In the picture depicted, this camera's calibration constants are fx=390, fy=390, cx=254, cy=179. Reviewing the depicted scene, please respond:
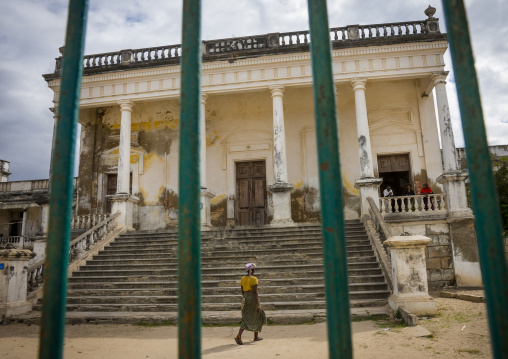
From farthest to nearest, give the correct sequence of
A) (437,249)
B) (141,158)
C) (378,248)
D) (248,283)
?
(141,158)
(437,249)
(378,248)
(248,283)

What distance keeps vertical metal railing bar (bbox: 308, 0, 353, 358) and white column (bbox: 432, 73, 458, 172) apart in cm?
1150

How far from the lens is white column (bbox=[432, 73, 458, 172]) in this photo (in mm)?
12094

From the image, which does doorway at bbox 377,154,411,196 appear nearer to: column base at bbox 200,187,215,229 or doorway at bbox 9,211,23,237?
column base at bbox 200,187,215,229

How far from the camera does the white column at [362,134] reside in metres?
12.5

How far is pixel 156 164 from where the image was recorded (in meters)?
16.3

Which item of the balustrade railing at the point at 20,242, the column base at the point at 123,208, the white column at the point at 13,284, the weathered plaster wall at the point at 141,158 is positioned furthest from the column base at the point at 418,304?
the balustrade railing at the point at 20,242

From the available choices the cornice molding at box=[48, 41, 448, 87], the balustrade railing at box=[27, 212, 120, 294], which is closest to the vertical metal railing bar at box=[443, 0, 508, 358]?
the balustrade railing at box=[27, 212, 120, 294]

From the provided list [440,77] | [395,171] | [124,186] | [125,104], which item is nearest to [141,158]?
[125,104]

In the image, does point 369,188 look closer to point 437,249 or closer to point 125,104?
point 437,249

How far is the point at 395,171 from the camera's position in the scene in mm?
14906

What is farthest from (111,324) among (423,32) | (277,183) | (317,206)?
(423,32)

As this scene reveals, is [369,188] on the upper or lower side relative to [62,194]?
upper

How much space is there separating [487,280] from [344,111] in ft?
48.1

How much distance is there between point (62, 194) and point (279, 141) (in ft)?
37.7
